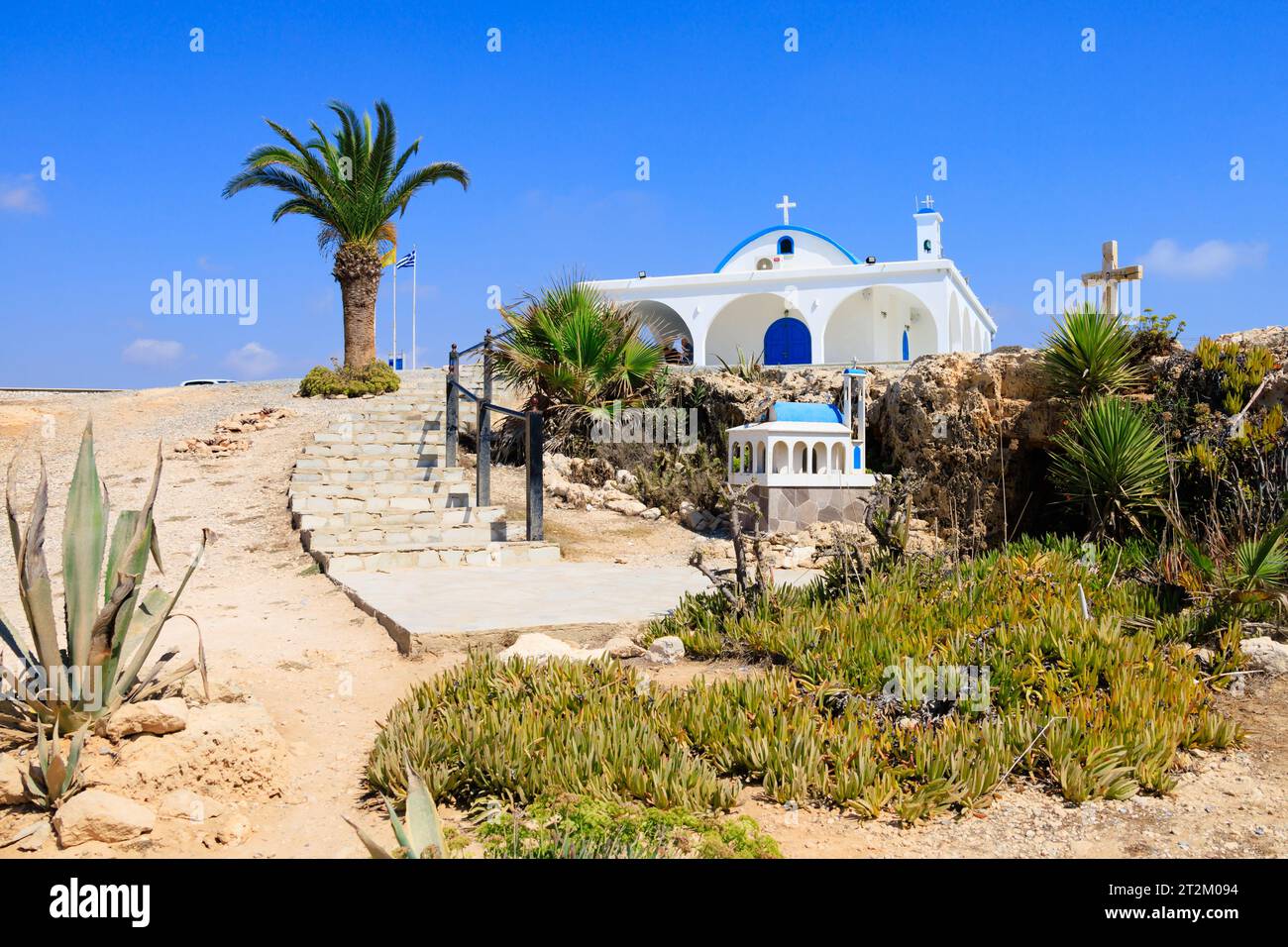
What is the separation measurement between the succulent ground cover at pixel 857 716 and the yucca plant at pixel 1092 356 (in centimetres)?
440

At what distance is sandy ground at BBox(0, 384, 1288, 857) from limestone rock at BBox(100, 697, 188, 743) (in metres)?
0.08

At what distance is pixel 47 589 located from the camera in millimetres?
3941

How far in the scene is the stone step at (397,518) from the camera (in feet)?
34.1

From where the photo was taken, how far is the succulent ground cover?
3754 mm

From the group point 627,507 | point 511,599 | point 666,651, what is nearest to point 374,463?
point 627,507

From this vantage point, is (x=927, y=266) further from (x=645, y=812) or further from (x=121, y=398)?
(x=645, y=812)

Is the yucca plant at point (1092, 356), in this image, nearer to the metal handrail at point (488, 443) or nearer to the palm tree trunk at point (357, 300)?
the metal handrail at point (488, 443)

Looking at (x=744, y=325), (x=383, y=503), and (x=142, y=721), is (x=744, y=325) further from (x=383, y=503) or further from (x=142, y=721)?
(x=142, y=721)

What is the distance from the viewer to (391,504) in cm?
1141

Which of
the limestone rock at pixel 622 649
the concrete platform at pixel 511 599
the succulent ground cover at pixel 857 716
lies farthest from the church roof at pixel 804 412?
the limestone rock at pixel 622 649

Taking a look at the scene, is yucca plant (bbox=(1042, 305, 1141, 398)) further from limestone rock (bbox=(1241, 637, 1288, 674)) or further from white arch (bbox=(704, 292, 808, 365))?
white arch (bbox=(704, 292, 808, 365))
